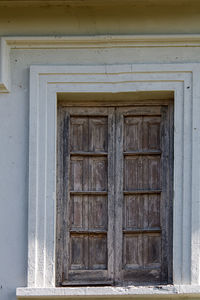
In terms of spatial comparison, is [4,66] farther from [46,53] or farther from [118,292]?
[118,292]

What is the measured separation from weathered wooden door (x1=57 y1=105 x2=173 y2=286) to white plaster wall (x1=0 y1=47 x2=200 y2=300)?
33cm

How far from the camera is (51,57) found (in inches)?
218

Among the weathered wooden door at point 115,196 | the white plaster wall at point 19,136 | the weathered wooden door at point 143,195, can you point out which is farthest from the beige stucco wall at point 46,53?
the weathered wooden door at point 143,195

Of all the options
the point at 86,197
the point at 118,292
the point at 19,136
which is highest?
the point at 19,136

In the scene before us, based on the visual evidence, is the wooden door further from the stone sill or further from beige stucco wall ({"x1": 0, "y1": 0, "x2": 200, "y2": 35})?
beige stucco wall ({"x1": 0, "y1": 0, "x2": 200, "y2": 35})

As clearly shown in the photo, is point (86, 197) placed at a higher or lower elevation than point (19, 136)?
lower

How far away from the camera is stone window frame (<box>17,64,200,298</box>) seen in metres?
5.29

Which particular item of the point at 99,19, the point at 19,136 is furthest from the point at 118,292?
the point at 99,19

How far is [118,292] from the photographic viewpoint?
17.1 feet

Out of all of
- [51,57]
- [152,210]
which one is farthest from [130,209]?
[51,57]

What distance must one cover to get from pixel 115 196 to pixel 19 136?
3.12 feet

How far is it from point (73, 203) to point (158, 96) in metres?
1.16

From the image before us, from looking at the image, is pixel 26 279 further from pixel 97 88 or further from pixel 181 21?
pixel 181 21

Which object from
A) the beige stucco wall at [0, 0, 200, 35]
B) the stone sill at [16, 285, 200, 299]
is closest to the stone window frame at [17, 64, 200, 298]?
the stone sill at [16, 285, 200, 299]
